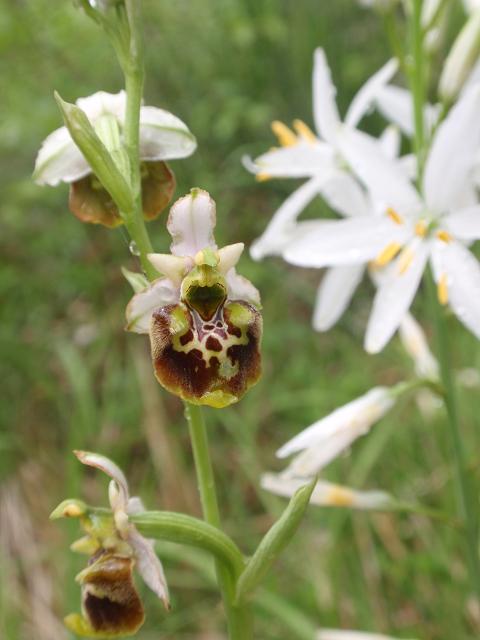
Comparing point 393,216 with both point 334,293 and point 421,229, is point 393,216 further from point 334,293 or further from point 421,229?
point 334,293

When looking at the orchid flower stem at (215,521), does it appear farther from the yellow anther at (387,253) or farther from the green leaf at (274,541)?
the yellow anther at (387,253)

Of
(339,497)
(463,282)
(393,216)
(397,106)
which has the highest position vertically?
(397,106)

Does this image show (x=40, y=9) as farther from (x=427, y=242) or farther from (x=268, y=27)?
(x=427, y=242)

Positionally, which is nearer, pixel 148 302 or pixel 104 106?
pixel 148 302

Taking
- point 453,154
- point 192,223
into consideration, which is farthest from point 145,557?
point 453,154

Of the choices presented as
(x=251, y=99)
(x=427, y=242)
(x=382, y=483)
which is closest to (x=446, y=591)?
(x=382, y=483)

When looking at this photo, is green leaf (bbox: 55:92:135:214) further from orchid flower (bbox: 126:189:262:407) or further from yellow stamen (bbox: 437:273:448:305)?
yellow stamen (bbox: 437:273:448:305)

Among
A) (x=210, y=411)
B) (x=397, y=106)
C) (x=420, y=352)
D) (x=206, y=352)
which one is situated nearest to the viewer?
(x=206, y=352)
